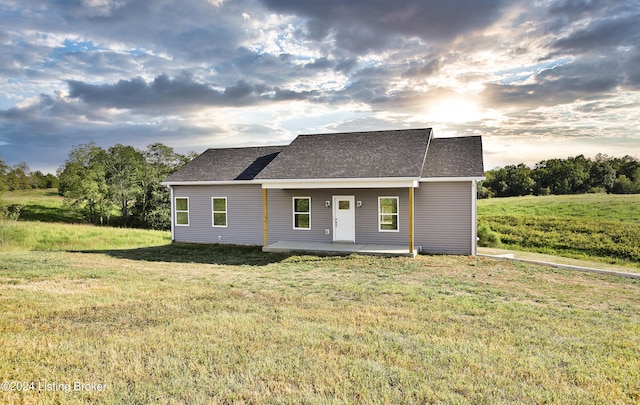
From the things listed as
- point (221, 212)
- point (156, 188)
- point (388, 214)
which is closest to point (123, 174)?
point (156, 188)

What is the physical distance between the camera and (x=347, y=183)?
14586 mm

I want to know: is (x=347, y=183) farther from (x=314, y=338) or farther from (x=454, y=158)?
(x=314, y=338)

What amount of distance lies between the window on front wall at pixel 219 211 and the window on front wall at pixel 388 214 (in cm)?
701

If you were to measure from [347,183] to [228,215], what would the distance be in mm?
6333

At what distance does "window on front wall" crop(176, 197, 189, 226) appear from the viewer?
19016 millimetres

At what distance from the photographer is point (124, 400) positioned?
13.0 feet

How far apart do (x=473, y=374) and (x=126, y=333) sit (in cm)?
469

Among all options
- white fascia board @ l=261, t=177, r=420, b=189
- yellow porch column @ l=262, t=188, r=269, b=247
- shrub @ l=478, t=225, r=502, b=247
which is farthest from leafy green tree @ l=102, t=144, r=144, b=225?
shrub @ l=478, t=225, r=502, b=247

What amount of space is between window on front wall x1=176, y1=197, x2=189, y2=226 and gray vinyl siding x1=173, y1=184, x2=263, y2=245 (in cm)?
19

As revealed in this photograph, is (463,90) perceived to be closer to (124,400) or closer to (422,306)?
(422,306)


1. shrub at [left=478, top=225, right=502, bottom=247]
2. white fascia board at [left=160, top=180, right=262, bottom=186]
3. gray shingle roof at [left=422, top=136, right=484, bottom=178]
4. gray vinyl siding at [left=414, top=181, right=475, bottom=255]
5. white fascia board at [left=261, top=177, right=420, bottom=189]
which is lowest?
shrub at [left=478, top=225, right=502, bottom=247]

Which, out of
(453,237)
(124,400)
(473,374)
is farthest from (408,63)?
(124,400)

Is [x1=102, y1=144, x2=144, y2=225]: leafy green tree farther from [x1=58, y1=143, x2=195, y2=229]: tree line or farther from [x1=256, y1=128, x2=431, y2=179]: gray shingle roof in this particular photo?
[x1=256, y1=128, x2=431, y2=179]: gray shingle roof

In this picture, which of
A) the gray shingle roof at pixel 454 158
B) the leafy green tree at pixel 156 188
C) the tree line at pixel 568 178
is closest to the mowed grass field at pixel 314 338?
the gray shingle roof at pixel 454 158
